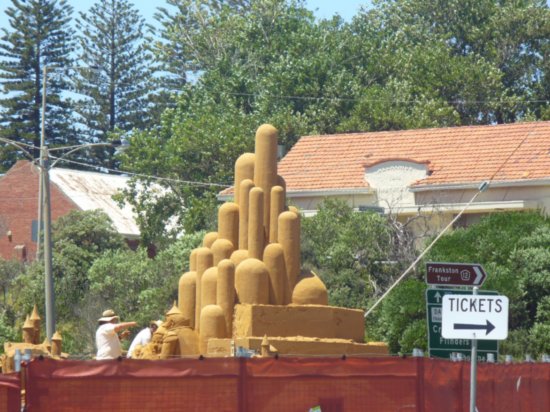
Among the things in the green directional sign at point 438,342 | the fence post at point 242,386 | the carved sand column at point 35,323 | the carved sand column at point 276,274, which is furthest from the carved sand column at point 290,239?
the fence post at point 242,386

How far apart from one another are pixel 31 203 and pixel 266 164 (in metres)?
45.2

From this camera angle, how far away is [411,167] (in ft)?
161

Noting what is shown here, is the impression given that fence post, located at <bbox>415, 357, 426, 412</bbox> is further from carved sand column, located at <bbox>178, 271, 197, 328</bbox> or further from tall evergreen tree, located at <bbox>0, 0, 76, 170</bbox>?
tall evergreen tree, located at <bbox>0, 0, 76, 170</bbox>

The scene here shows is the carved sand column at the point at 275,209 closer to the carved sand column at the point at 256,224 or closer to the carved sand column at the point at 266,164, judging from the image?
the carved sand column at the point at 266,164

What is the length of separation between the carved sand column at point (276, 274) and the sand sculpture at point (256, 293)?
0.02 metres

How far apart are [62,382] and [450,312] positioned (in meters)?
4.33

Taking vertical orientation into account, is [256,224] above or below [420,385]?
above

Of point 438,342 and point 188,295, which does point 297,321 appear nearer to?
point 188,295

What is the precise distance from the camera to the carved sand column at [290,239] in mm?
26125

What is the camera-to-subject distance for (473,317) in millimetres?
15492

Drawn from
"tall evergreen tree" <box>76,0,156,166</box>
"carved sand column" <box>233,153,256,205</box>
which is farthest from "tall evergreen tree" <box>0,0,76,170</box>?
"carved sand column" <box>233,153,256,205</box>

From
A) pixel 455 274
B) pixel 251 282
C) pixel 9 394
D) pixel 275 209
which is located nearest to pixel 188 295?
pixel 251 282

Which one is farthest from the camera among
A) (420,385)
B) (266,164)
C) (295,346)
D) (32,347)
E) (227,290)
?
(266,164)

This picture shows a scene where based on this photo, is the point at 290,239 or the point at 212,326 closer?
the point at 212,326
